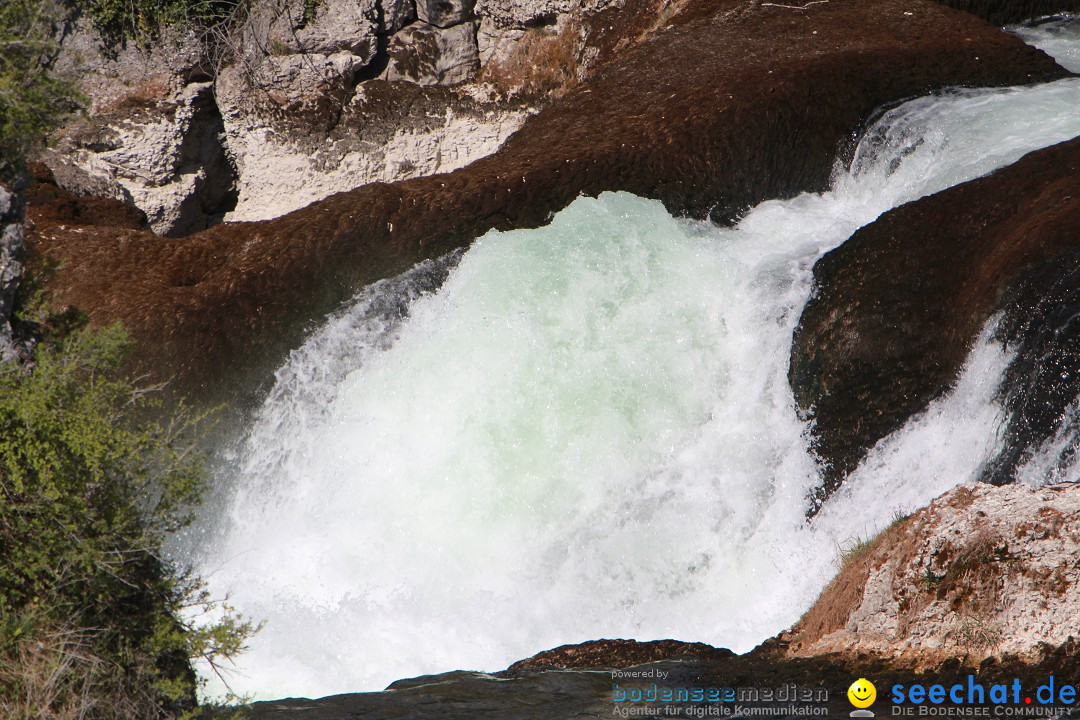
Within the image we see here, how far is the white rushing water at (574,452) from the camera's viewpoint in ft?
27.1

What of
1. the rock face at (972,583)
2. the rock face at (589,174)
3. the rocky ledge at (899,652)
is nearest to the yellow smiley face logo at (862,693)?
the rocky ledge at (899,652)

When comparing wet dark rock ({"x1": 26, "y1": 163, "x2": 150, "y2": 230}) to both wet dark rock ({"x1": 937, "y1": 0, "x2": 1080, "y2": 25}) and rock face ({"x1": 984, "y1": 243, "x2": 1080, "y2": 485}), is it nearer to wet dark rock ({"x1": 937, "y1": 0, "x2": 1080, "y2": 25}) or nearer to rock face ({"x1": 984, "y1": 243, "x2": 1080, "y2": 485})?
rock face ({"x1": 984, "y1": 243, "x2": 1080, "y2": 485})

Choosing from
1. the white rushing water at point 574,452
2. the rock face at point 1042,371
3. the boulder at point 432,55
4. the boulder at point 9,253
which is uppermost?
the boulder at point 432,55

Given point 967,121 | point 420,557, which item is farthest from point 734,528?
point 967,121

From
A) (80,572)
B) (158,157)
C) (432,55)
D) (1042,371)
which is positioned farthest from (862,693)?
(158,157)

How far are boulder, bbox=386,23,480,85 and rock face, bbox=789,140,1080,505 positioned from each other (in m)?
7.11

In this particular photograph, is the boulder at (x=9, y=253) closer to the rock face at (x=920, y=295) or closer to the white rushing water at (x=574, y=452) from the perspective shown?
the white rushing water at (x=574, y=452)

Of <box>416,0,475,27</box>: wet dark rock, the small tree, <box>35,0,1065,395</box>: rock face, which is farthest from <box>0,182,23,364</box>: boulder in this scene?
<box>416,0,475,27</box>: wet dark rock

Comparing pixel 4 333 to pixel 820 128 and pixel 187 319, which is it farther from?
pixel 820 128

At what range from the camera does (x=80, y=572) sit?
5793mm

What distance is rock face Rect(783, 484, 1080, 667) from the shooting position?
590cm

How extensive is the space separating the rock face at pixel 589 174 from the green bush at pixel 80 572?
4028 millimetres

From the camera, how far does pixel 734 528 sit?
8695 millimetres

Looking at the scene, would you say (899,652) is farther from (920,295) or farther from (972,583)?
(920,295)
